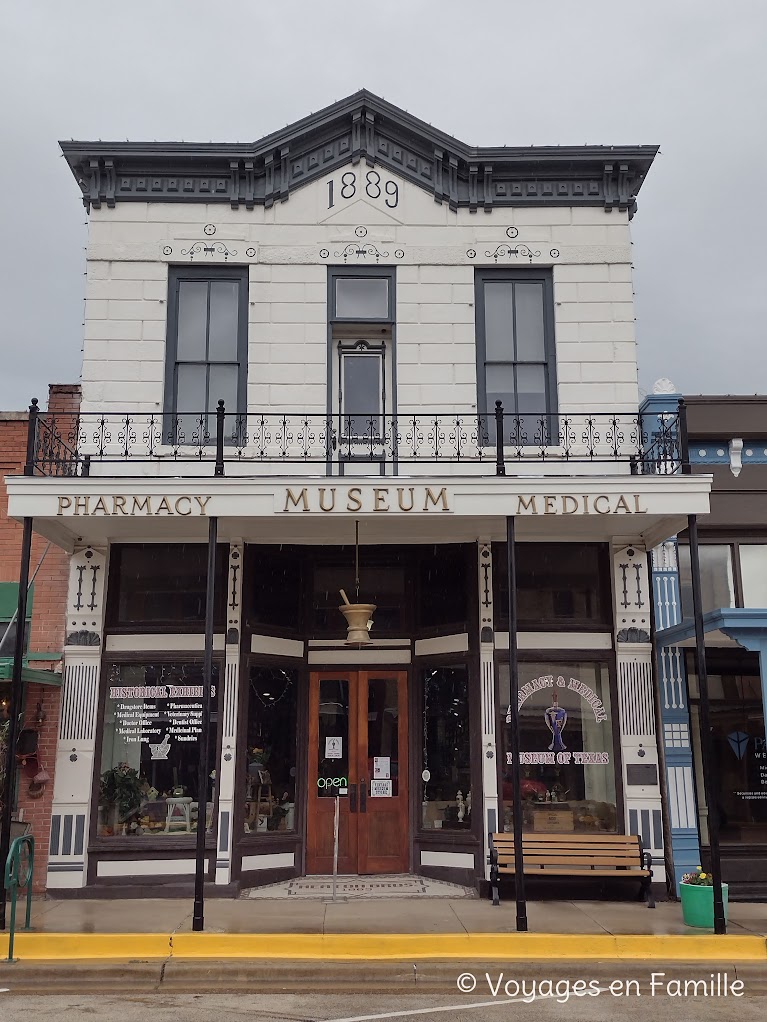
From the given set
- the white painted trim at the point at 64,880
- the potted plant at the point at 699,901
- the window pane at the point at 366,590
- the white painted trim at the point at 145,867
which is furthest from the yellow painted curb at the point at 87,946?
the potted plant at the point at 699,901

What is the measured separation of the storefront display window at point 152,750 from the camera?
11.6 m

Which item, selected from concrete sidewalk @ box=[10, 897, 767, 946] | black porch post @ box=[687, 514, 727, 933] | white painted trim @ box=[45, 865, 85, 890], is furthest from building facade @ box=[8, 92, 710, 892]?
black porch post @ box=[687, 514, 727, 933]

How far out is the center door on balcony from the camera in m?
12.2

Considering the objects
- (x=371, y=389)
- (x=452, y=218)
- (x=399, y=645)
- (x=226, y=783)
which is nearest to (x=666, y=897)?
(x=399, y=645)

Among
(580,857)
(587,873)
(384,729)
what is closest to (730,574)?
(580,857)

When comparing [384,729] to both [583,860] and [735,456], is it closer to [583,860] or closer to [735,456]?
[583,860]

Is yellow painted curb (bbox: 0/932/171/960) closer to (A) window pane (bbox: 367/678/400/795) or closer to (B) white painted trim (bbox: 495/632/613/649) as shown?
(A) window pane (bbox: 367/678/400/795)

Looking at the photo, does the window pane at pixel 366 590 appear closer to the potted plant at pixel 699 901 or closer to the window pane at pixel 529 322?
the window pane at pixel 529 322

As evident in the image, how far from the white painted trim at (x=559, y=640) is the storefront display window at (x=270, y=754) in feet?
9.13

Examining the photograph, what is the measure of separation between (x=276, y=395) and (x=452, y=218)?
3.36m

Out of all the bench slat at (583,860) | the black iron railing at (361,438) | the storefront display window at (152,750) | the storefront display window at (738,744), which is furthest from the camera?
the black iron railing at (361,438)

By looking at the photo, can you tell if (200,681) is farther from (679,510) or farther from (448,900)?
(679,510)

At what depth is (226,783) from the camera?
11578mm

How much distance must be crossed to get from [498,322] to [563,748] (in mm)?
5485
